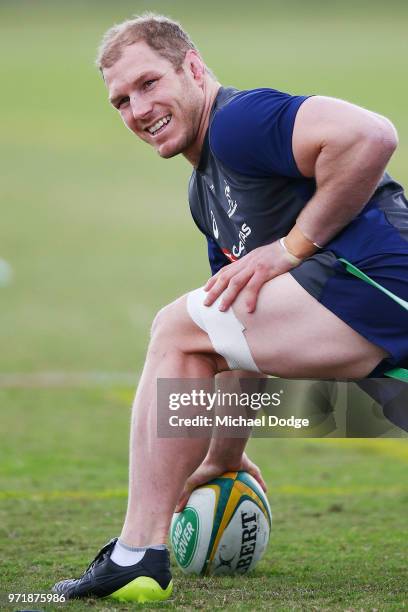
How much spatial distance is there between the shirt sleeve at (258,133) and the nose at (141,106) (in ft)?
1.02

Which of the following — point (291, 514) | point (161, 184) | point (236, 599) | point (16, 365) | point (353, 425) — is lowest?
point (161, 184)

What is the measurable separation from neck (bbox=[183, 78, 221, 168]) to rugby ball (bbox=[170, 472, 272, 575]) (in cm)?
129

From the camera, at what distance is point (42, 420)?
27.9 ft

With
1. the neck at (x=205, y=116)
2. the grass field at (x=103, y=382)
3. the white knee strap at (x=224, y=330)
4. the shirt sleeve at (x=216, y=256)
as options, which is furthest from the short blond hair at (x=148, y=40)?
the grass field at (x=103, y=382)

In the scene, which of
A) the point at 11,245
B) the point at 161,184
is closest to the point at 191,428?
the point at 11,245

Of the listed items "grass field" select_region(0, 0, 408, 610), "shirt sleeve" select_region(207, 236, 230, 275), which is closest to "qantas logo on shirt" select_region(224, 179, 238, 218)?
"shirt sleeve" select_region(207, 236, 230, 275)

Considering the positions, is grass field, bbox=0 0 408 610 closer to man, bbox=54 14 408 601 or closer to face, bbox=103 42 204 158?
man, bbox=54 14 408 601

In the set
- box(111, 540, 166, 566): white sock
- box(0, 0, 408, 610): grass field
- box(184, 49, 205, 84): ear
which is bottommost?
box(0, 0, 408, 610): grass field

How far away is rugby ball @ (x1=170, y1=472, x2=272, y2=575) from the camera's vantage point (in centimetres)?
469

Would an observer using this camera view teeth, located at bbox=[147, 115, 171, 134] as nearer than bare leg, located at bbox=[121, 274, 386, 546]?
No

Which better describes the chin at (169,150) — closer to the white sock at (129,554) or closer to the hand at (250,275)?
the hand at (250,275)

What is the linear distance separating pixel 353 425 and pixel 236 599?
0.89 metres

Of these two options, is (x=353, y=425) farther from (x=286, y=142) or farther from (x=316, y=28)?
(x=316, y=28)

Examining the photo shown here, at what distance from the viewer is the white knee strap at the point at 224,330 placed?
4.11 metres
